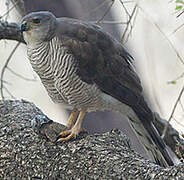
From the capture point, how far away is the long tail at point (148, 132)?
367cm

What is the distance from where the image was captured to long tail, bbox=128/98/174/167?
3672mm

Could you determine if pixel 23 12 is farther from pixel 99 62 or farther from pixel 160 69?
pixel 160 69

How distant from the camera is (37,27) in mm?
3637

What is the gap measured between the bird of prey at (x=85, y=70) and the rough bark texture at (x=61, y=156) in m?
0.36

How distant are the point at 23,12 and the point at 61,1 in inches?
44.7

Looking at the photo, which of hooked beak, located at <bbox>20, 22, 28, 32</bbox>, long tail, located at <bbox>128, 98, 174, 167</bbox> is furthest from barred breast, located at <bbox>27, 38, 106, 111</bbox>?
long tail, located at <bbox>128, 98, 174, 167</bbox>

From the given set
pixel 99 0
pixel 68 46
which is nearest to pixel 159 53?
pixel 99 0

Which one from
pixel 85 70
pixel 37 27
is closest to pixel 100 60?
pixel 85 70

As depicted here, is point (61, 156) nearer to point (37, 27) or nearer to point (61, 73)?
point (61, 73)

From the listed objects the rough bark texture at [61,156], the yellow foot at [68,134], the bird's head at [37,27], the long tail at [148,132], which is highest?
the bird's head at [37,27]

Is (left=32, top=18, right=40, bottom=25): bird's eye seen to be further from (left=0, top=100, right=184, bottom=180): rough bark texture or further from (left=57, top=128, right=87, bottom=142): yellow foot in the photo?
(left=57, top=128, right=87, bottom=142): yellow foot

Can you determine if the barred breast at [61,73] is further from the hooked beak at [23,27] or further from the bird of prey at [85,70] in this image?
the hooked beak at [23,27]

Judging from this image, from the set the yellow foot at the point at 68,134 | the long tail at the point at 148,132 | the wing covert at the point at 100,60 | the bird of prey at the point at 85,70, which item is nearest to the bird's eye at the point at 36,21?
the bird of prey at the point at 85,70

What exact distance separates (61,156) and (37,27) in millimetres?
1220
